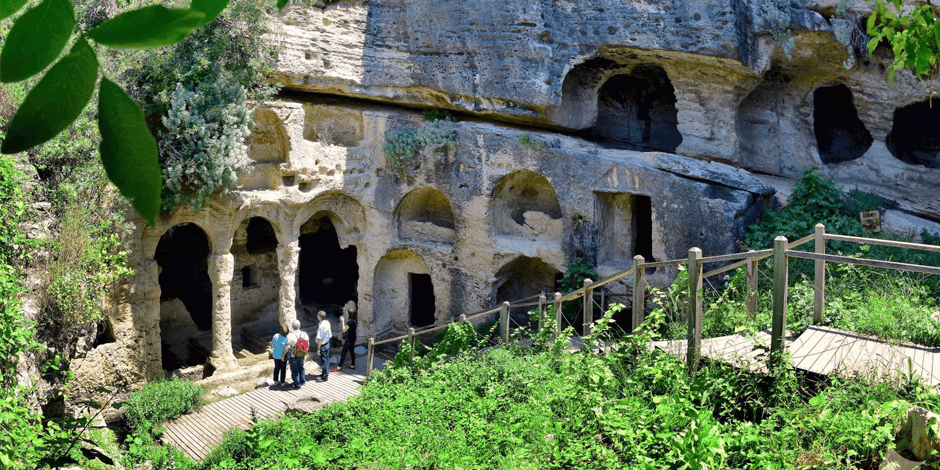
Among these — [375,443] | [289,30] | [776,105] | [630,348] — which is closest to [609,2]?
[776,105]

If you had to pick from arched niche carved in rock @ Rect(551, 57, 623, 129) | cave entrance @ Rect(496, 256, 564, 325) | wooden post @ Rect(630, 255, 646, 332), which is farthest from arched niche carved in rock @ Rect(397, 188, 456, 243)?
wooden post @ Rect(630, 255, 646, 332)

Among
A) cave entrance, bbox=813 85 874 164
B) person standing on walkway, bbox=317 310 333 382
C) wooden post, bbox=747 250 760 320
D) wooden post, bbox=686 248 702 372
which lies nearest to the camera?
wooden post, bbox=686 248 702 372

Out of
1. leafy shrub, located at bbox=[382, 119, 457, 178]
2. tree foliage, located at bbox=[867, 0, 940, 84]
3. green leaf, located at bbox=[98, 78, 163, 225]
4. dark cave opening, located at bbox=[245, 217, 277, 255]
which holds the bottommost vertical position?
dark cave opening, located at bbox=[245, 217, 277, 255]

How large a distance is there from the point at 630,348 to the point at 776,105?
30.2 ft

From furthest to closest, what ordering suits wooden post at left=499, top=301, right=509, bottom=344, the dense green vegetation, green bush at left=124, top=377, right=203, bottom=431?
1. green bush at left=124, top=377, right=203, bottom=431
2. wooden post at left=499, top=301, right=509, bottom=344
3. the dense green vegetation

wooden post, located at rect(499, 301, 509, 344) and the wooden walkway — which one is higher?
the wooden walkway

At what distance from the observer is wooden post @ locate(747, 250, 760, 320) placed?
668 centimetres

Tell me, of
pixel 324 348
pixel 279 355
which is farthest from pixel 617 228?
pixel 279 355

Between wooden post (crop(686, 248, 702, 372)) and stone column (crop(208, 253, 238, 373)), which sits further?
stone column (crop(208, 253, 238, 373))

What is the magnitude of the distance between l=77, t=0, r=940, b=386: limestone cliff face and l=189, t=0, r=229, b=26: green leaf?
38.9ft

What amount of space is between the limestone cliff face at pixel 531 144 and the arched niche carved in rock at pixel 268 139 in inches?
1.5

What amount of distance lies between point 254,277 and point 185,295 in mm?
1502

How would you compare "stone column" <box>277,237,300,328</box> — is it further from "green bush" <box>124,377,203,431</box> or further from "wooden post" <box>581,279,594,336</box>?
"wooden post" <box>581,279,594,336</box>

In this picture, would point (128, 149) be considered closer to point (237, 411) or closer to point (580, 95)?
point (237, 411)
